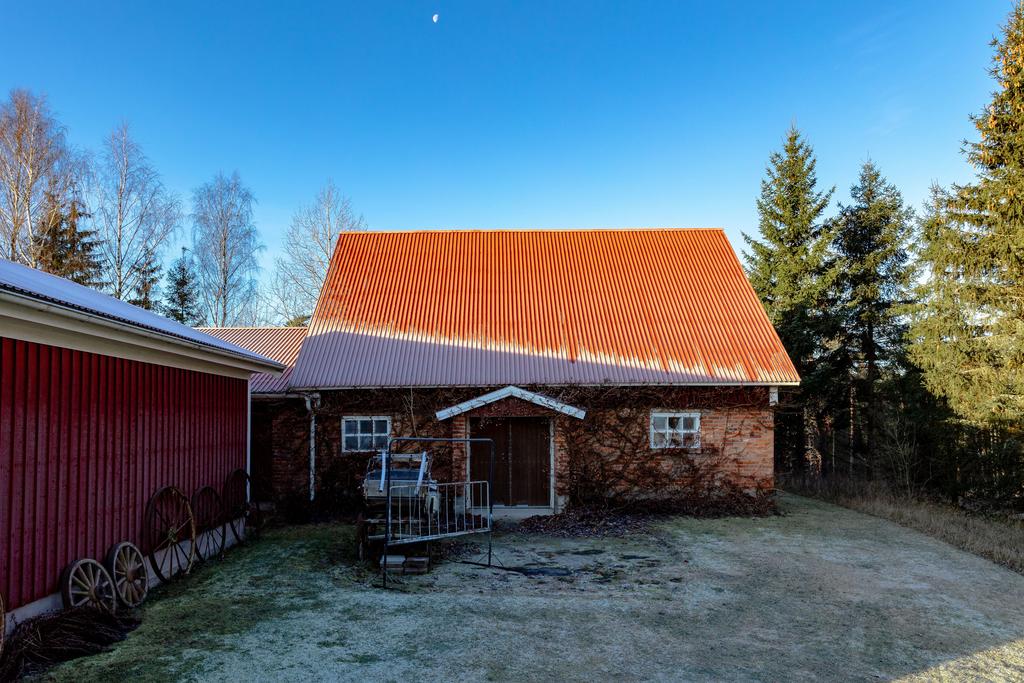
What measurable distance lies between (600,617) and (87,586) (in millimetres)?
5562

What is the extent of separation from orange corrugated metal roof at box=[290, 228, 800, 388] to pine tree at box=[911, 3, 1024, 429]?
189 inches

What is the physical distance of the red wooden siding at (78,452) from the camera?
5.74m

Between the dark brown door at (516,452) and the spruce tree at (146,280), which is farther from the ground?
the spruce tree at (146,280)

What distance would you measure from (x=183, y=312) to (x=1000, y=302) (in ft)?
100

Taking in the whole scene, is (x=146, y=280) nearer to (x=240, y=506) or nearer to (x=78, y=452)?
(x=240, y=506)

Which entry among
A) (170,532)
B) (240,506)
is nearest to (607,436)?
(240,506)

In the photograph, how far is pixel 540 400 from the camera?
12773 millimetres

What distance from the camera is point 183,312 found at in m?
29.0

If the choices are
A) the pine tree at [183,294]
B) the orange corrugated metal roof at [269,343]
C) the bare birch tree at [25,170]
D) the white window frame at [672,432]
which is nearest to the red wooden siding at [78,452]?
the orange corrugated metal roof at [269,343]

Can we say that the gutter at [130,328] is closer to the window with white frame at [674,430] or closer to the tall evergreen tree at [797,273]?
the window with white frame at [674,430]

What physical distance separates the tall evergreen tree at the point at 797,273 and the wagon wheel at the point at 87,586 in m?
19.0

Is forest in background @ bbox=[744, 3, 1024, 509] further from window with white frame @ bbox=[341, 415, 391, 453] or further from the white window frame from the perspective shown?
window with white frame @ bbox=[341, 415, 391, 453]

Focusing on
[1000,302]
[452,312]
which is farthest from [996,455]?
[452,312]

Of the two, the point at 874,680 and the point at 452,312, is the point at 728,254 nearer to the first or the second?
the point at 452,312
